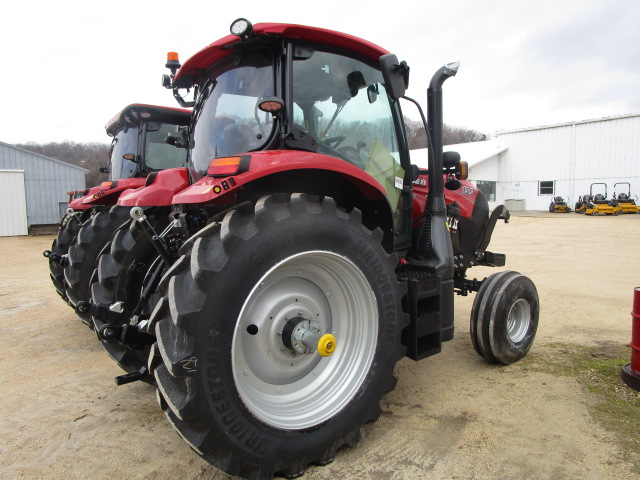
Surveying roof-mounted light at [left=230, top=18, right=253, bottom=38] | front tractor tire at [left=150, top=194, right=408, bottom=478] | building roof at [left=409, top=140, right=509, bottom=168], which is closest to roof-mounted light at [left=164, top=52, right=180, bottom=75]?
roof-mounted light at [left=230, top=18, right=253, bottom=38]

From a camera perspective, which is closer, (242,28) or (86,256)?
(242,28)

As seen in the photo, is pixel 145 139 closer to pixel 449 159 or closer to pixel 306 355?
pixel 449 159

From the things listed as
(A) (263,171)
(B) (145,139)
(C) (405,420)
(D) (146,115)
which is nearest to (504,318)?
(C) (405,420)

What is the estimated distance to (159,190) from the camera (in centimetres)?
355

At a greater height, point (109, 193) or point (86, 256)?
point (109, 193)

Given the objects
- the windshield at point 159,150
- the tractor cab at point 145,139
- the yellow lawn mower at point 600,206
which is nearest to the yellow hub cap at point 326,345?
the tractor cab at point 145,139

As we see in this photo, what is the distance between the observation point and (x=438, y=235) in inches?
133

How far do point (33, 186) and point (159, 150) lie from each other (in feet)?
57.1

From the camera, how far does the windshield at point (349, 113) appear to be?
2830 mm

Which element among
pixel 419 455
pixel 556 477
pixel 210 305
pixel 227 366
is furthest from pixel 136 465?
pixel 556 477

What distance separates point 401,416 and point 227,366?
1.44m

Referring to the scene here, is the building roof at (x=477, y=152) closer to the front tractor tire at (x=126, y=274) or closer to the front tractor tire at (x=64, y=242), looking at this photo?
the front tractor tire at (x=64, y=242)

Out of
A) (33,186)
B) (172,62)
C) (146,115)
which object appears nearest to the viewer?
(172,62)

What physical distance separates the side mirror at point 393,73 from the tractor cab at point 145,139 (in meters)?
4.07
